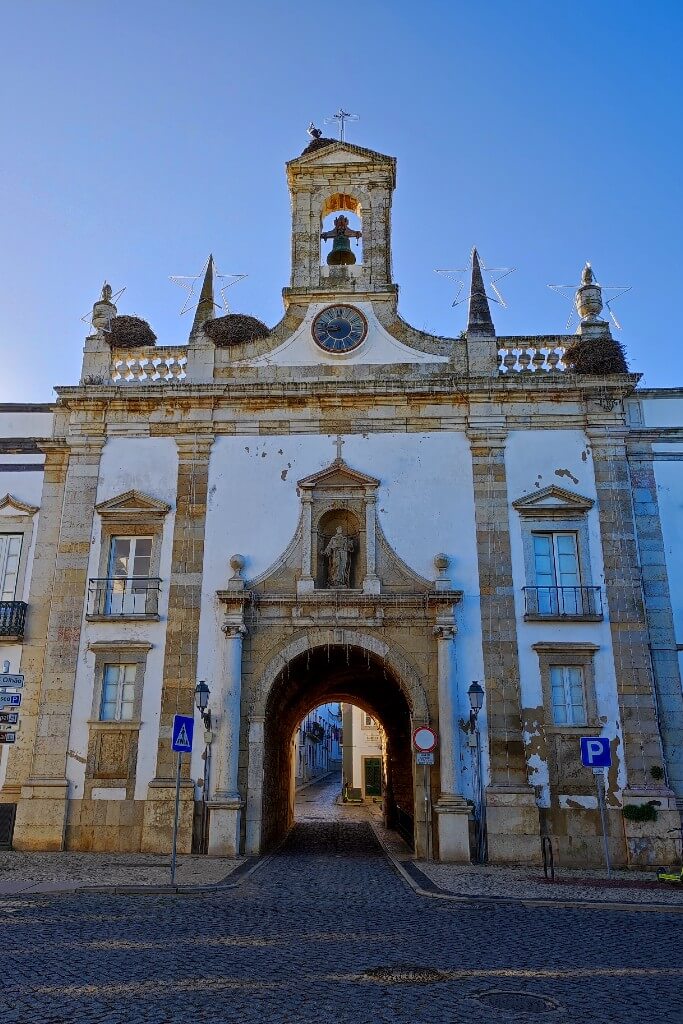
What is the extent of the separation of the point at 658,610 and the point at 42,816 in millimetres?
12146

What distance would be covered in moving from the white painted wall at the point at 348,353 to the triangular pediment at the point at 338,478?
2.45 m

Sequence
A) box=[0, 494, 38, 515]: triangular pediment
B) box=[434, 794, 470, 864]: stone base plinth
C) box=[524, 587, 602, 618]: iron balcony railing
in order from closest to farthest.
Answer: box=[434, 794, 470, 864]: stone base plinth < box=[524, 587, 602, 618]: iron balcony railing < box=[0, 494, 38, 515]: triangular pediment

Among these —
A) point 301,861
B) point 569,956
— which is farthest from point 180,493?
point 569,956

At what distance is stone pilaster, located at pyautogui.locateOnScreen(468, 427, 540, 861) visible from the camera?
14.3 meters

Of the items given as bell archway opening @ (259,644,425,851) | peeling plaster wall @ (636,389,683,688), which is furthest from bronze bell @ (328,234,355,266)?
bell archway opening @ (259,644,425,851)

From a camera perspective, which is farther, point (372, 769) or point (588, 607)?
point (372, 769)

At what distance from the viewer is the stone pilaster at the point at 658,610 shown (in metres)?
15.1

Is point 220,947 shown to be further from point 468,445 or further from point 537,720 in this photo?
point 468,445

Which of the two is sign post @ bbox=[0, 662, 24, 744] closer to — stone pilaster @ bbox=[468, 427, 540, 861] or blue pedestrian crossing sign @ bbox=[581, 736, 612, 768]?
stone pilaster @ bbox=[468, 427, 540, 861]

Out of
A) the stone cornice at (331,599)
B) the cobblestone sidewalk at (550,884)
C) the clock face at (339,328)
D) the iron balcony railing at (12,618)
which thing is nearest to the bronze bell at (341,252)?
the clock face at (339,328)

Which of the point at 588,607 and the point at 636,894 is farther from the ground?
the point at 588,607

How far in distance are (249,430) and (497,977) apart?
12.4 m

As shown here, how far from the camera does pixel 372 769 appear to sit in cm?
3469

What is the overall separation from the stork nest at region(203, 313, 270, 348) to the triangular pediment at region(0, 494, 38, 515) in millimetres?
5253
